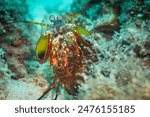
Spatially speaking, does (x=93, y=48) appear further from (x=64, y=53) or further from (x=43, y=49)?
(x=43, y=49)

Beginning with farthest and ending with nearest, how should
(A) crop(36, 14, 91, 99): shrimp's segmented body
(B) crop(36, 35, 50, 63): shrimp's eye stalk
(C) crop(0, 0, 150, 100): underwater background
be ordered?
(B) crop(36, 35, 50, 63): shrimp's eye stalk < (A) crop(36, 14, 91, 99): shrimp's segmented body < (C) crop(0, 0, 150, 100): underwater background

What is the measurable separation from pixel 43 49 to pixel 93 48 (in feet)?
1.63

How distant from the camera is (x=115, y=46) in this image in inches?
88.1

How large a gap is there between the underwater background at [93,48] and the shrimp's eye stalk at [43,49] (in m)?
0.08

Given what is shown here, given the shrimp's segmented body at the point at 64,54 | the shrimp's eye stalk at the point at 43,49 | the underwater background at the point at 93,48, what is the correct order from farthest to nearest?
the shrimp's eye stalk at the point at 43,49
the shrimp's segmented body at the point at 64,54
the underwater background at the point at 93,48

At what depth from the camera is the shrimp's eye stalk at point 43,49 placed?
2370mm

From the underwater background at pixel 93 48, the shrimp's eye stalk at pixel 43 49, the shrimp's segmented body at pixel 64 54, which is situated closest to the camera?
the underwater background at pixel 93 48

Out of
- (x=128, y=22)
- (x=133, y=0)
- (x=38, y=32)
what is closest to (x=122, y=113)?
(x=128, y=22)

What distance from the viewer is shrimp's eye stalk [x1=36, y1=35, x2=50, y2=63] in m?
2.37

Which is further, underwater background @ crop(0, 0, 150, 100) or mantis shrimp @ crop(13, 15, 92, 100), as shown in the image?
mantis shrimp @ crop(13, 15, 92, 100)

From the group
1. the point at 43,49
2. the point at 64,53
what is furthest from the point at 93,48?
the point at 43,49

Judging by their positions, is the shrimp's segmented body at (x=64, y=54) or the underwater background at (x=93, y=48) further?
the shrimp's segmented body at (x=64, y=54)

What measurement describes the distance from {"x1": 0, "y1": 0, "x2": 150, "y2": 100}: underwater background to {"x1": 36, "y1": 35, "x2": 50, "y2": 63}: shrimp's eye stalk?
79mm

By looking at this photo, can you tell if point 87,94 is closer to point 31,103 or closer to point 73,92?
point 73,92
